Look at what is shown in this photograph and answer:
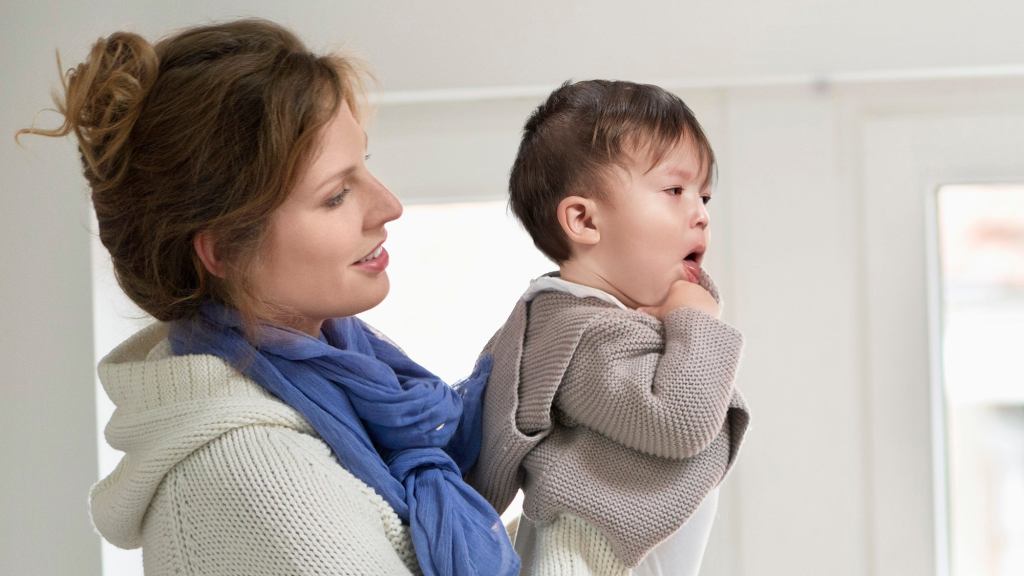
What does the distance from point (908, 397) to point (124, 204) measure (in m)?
1.44

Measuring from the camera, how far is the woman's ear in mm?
1205

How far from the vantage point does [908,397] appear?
79.5 inches

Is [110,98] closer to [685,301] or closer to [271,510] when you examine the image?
[271,510]

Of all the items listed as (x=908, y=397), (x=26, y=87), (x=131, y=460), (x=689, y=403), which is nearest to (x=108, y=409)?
(x=26, y=87)

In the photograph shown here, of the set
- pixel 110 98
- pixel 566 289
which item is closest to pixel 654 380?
pixel 566 289

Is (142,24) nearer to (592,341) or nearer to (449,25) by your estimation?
(449,25)

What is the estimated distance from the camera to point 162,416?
1182mm

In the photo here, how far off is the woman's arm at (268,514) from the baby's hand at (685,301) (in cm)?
40

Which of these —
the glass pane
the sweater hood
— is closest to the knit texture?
the sweater hood

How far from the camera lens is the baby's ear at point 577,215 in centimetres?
131

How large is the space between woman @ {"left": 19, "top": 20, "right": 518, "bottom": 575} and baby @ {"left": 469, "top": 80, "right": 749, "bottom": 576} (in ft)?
0.27

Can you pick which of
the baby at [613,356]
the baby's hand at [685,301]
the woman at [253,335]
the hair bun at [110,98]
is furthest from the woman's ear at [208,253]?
the baby's hand at [685,301]

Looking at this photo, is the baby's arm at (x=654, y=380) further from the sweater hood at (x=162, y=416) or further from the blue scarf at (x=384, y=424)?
the sweater hood at (x=162, y=416)

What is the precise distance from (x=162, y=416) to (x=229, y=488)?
122 millimetres
